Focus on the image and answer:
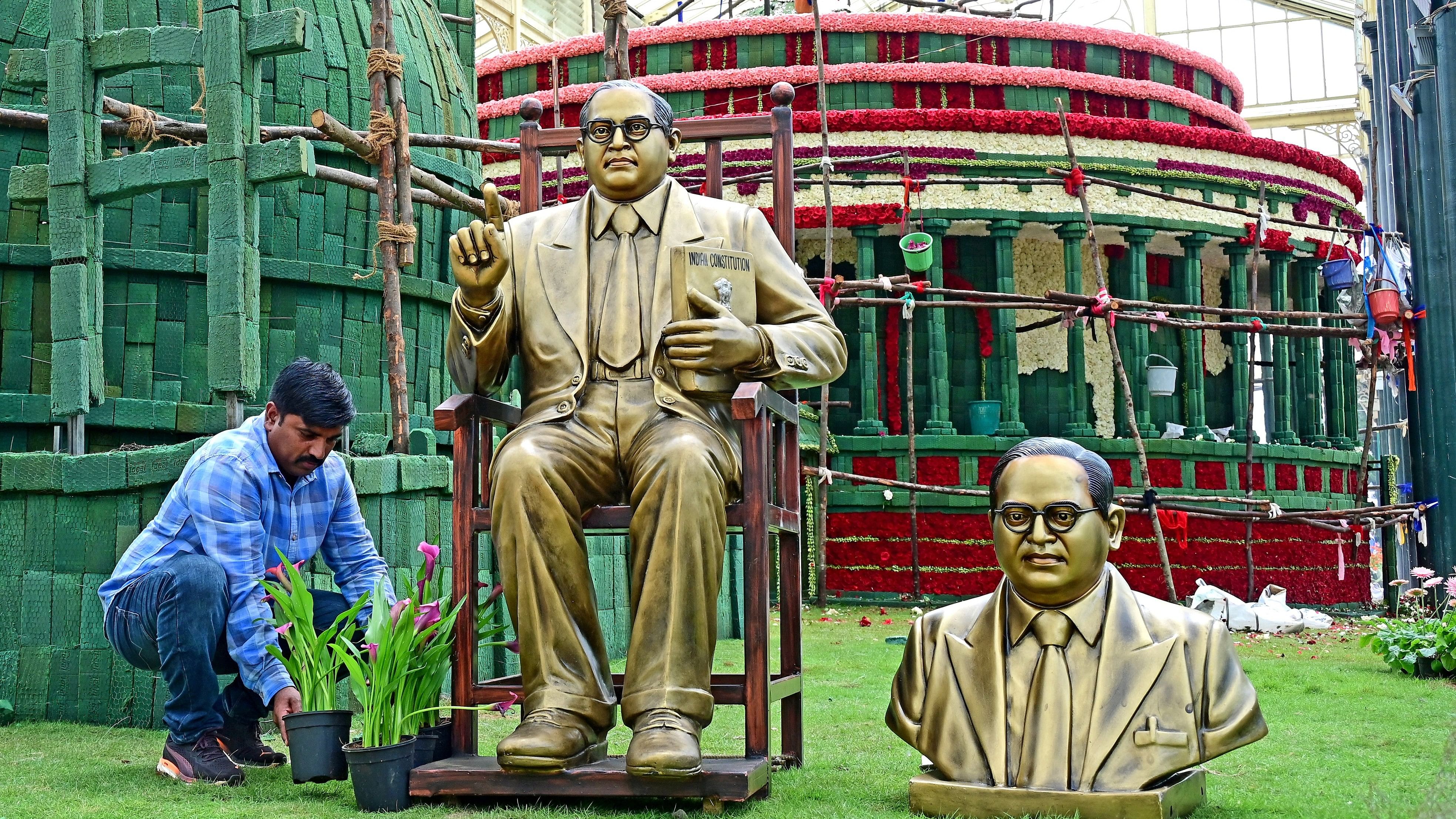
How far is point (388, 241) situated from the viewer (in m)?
6.57

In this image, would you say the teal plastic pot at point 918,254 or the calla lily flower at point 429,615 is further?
the teal plastic pot at point 918,254

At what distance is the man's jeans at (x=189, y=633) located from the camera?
12.8ft

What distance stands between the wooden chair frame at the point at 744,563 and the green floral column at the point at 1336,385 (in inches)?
606

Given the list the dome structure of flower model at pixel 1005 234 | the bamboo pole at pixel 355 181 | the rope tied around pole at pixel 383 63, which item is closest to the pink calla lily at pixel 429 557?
the bamboo pole at pixel 355 181

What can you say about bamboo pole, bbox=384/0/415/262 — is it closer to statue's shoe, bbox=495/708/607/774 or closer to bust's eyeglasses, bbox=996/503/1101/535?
statue's shoe, bbox=495/708/607/774

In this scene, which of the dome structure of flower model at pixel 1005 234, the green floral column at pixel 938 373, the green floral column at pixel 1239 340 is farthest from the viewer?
the green floral column at pixel 1239 340

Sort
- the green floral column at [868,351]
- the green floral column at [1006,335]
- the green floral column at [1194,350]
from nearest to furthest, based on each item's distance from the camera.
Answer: the green floral column at [868,351]
the green floral column at [1006,335]
the green floral column at [1194,350]

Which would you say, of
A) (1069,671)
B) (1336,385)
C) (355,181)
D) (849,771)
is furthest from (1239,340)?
(1069,671)

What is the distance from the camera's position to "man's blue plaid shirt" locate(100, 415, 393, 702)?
3.94 metres

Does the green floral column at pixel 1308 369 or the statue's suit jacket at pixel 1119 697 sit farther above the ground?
the green floral column at pixel 1308 369

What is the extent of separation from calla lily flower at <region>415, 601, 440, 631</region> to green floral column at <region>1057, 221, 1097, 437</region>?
1189 centimetres

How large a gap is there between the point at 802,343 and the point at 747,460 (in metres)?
0.40

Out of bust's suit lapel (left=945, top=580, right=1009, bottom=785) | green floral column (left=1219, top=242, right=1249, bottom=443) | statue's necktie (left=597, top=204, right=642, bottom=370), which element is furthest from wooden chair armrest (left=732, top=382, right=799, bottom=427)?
green floral column (left=1219, top=242, right=1249, bottom=443)

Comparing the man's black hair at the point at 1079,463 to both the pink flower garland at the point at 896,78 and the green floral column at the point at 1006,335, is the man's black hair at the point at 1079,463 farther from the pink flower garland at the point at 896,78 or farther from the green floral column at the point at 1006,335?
the pink flower garland at the point at 896,78
